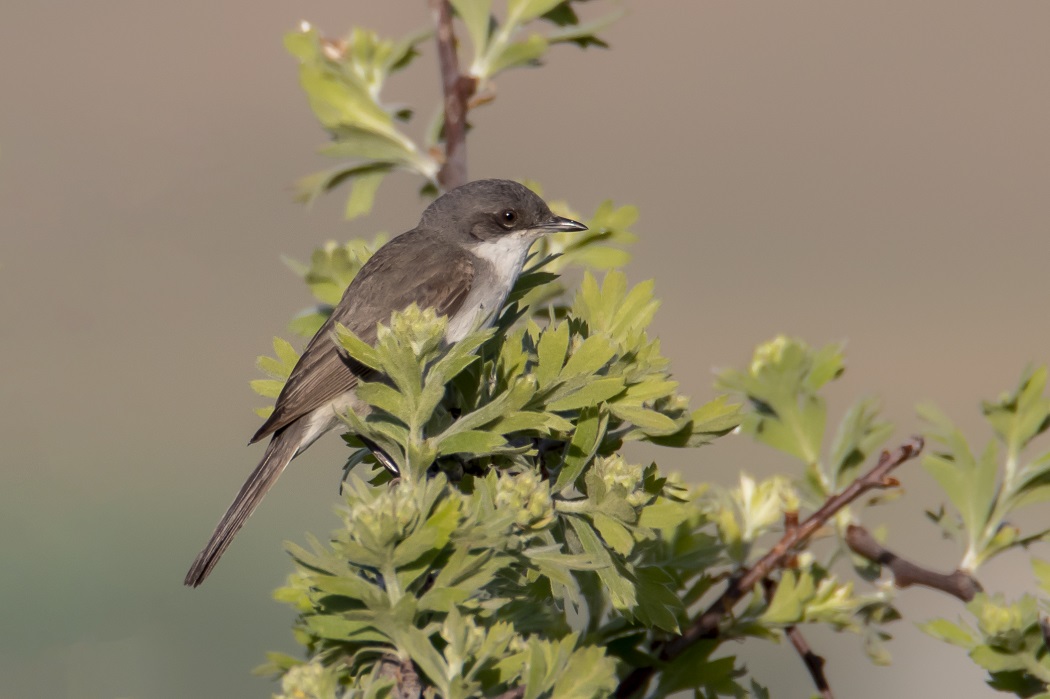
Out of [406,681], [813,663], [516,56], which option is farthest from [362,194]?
[406,681]

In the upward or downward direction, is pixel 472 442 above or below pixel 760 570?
above

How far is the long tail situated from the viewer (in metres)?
3.35

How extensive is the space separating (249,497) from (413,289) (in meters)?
1.16

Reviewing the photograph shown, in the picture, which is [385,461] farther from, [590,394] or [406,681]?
[406,681]

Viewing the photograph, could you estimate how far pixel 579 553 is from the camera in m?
2.05

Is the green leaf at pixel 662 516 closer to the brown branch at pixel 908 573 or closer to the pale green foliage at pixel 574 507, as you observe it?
the pale green foliage at pixel 574 507

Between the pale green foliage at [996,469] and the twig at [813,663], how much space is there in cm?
41

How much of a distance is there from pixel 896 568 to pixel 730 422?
2.39ft

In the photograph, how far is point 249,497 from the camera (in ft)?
13.2

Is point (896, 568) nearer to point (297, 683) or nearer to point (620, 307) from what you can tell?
point (620, 307)

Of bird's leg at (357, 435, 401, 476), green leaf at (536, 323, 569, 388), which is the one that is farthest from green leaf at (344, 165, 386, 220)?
green leaf at (536, 323, 569, 388)

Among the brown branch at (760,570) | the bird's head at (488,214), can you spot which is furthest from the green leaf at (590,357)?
the bird's head at (488,214)

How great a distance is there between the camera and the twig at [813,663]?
2.53m

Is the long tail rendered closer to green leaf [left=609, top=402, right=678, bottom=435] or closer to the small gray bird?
the small gray bird
